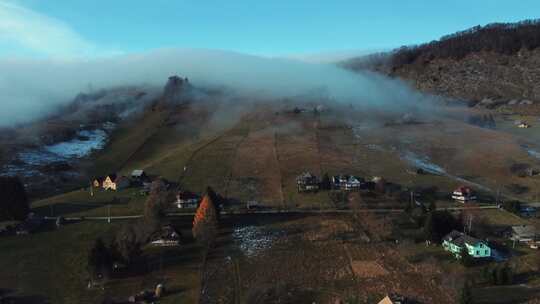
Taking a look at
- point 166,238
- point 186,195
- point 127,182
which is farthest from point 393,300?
point 127,182

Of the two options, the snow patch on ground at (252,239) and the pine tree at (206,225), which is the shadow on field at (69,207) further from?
the snow patch on ground at (252,239)

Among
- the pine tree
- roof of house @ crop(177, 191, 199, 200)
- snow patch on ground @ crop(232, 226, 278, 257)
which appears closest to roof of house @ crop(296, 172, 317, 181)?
roof of house @ crop(177, 191, 199, 200)

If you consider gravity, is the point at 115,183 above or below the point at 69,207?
above

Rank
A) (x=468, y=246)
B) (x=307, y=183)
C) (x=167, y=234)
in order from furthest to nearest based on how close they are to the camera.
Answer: (x=307, y=183) → (x=167, y=234) → (x=468, y=246)

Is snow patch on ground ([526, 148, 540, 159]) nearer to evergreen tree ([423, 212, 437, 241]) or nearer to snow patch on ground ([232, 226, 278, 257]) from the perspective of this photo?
evergreen tree ([423, 212, 437, 241])

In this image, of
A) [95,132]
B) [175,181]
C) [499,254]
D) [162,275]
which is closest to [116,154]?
[95,132]

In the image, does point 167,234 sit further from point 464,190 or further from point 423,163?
point 423,163
